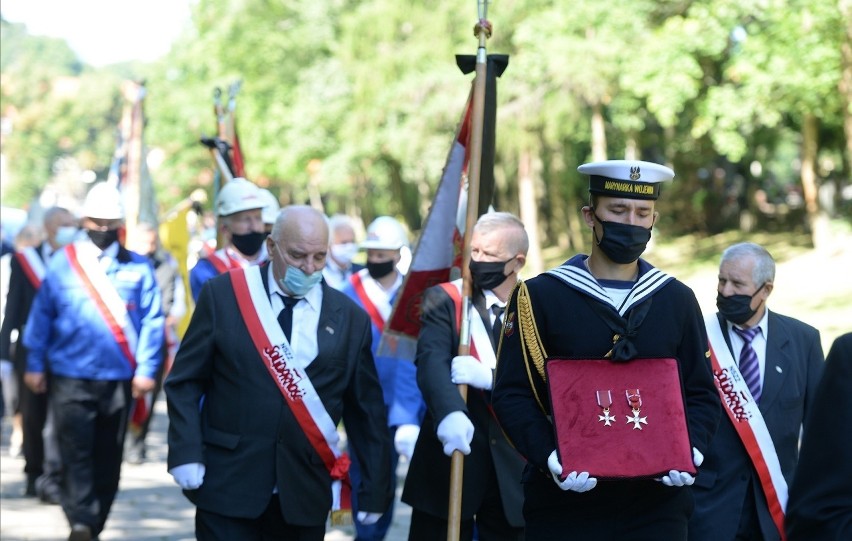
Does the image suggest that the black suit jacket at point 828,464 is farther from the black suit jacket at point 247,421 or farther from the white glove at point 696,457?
the black suit jacket at point 247,421

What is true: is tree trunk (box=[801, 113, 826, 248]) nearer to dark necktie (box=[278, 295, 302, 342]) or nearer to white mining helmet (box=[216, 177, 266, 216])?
white mining helmet (box=[216, 177, 266, 216])

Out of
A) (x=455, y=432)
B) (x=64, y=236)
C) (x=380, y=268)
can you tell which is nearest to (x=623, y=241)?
(x=455, y=432)

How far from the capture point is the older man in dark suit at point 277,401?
607 cm

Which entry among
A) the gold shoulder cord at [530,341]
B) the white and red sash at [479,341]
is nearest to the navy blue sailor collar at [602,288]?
the gold shoulder cord at [530,341]

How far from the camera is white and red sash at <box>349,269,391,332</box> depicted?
994 centimetres

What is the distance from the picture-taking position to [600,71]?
30.8 meters

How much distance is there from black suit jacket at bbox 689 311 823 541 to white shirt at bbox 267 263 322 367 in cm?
169

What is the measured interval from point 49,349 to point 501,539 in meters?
3.93

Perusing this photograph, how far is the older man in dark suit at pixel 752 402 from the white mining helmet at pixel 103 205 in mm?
4450

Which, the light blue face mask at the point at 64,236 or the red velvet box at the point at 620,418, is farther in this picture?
the light blue face mask at the point at 64,236

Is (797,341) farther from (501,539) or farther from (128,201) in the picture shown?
(128,201)

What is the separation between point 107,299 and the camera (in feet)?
30.4

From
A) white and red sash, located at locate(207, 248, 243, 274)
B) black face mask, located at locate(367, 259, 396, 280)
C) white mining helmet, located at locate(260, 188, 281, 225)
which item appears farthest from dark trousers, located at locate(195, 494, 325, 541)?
black face mask, located at locate(367, 259, 396, 280)

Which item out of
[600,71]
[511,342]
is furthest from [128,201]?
[600,71]
